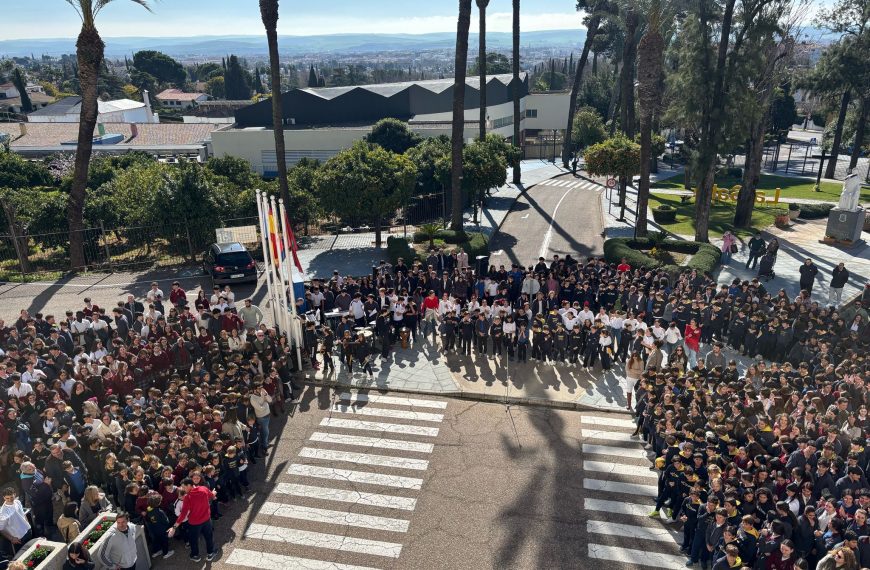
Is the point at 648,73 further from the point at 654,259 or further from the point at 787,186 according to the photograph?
the point at 787,186

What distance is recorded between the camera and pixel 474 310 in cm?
1806

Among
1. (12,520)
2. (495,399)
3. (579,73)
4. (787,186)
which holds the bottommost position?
(495,399)

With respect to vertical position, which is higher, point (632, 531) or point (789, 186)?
point (789, 186)

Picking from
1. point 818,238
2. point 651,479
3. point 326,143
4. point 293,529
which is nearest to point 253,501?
point 293,529

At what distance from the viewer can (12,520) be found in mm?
9883

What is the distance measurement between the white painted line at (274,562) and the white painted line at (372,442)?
354cm

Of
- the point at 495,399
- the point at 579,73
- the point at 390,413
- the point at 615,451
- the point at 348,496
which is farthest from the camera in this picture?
the point at 579,73

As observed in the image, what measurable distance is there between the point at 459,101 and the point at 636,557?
23.2 meters

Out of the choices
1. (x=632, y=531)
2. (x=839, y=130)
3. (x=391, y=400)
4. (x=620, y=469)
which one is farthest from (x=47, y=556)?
(x=839, y=130)

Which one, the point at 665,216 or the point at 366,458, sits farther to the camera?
the point at 665,216

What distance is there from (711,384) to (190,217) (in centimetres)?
2155

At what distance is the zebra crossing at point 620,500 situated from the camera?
1064 centimetres

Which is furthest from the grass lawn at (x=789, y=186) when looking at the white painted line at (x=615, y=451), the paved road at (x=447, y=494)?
the paved road at (x=447, y=494)

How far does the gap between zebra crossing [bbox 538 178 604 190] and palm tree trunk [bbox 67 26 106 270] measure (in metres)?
34.6
